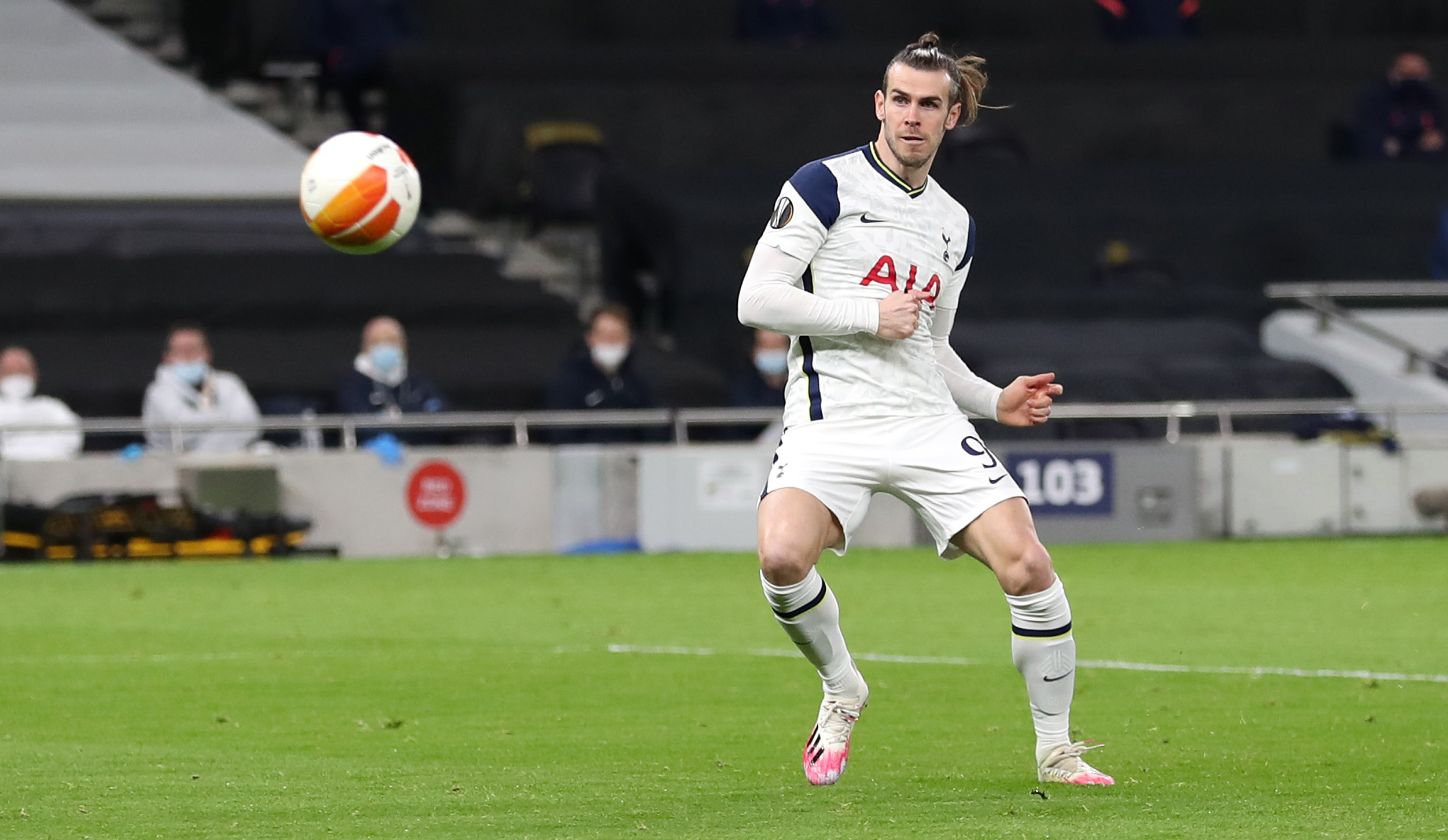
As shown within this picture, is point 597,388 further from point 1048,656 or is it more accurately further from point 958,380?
point 1048,656

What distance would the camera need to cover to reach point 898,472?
7098 mm

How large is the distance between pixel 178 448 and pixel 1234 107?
49.7 ft

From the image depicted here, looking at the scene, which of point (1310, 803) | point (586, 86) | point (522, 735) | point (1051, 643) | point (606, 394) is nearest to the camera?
point (1310, 803)

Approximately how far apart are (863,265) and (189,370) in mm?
12425

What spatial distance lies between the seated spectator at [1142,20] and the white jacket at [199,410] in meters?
14.7

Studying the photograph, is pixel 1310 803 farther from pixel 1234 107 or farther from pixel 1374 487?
pixel 1234 107

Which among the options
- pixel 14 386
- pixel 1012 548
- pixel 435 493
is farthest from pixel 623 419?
pixel 1012 548

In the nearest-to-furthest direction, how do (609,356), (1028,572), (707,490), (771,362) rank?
(1028,572) < (707,490) < (609,356) < (771,362)

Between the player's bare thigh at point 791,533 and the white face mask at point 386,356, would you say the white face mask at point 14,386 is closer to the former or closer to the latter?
the white face mask at point 386,356

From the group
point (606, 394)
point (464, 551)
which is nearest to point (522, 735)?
point (464, 551)

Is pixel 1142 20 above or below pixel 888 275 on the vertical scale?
above

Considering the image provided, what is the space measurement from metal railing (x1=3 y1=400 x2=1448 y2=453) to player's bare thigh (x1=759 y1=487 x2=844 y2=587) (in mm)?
11429

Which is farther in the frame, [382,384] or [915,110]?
[382,384]

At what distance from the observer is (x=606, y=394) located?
19.4 metres
